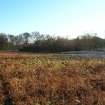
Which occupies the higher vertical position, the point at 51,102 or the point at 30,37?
the point at 30,37

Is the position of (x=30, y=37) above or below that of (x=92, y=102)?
above

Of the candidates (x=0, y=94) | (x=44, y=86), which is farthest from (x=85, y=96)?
(x=0, y=94)

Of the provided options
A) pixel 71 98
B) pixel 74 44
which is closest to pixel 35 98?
pixel 71 98

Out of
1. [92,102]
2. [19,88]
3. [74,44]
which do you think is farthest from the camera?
[74,44]

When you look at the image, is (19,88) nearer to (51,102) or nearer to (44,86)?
(44,86)

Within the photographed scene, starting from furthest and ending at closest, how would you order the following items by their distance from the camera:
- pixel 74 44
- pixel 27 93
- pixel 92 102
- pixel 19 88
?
pixel 74 44 < pixel 19 88 < pixel 27 93 < pixel 92 102

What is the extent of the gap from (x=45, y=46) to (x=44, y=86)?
49185 millimetres

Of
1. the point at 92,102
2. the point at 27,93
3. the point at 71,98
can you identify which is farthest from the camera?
the point at 27,93

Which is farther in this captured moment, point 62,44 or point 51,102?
point 62,44

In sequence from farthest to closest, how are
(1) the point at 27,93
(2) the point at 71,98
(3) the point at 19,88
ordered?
(3) the point at 19,88
(1) the point at 27,93
(2) the point at 71,98

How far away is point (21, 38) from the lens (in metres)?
77.8

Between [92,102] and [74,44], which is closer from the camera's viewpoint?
[92,102]

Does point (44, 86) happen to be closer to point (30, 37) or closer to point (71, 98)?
point (71, 98)

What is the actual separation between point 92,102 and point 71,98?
74cm
